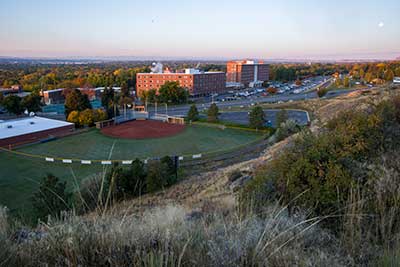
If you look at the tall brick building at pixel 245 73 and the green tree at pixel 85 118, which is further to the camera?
the tall brick building at pixel 245 73

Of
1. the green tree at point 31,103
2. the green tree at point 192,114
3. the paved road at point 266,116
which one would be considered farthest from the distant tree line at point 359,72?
the green tree at point 31,103

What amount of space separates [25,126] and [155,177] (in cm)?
1862

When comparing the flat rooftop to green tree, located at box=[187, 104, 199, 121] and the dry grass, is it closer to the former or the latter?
green tree, located at box=[187, 104, 199, 121]

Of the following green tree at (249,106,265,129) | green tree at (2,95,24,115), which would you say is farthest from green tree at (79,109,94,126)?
green tree at (249,106,265,129)

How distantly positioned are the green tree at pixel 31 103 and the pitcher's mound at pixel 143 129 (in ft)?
40.7

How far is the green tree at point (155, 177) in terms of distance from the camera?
12.0 m

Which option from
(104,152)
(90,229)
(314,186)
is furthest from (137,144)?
(90,229)

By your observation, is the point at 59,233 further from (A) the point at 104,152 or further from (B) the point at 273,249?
(A) the point at 104,152

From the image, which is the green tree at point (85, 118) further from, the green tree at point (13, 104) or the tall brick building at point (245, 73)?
the tall brick building at point (245, 73)

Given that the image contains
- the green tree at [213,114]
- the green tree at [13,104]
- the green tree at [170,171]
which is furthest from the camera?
the green tree at [13,104]

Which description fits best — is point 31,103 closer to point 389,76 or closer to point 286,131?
point 286,131

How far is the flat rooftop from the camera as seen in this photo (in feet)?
74.6

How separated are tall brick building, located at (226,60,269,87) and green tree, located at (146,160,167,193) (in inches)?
2542

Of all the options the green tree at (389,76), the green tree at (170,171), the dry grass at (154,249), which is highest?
the green tree at (389,76)
